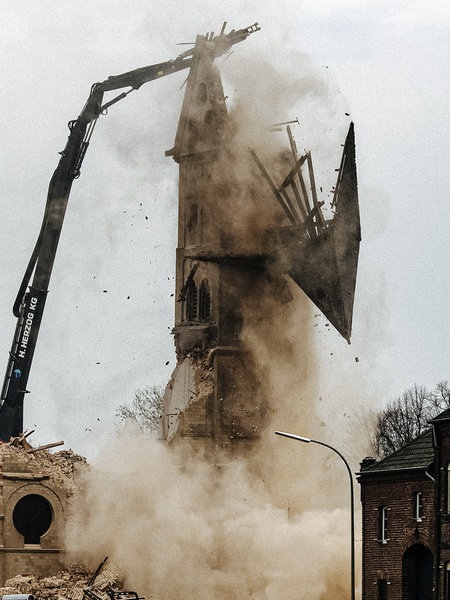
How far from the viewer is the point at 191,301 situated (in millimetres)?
90875

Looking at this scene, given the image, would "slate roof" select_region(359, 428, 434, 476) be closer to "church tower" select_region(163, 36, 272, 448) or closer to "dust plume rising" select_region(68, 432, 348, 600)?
"dust plume rising" select_region(68, 432, 348, 600)

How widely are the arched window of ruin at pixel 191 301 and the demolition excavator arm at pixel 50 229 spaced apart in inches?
286

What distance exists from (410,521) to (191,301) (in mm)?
27636

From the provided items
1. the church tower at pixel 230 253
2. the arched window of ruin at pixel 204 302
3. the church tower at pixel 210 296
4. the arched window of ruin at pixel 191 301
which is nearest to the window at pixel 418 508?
the church tower at pixel 230 253

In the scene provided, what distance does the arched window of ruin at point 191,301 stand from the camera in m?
90.4

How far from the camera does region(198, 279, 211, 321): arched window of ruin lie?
89.8 m

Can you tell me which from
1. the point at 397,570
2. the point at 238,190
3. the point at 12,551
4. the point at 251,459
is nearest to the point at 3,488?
the point at 12,551

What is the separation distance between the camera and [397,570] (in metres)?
65.8

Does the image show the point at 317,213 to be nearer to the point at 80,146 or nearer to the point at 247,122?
the point at 247,122

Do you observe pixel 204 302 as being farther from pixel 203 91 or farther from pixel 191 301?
pixel 203 91

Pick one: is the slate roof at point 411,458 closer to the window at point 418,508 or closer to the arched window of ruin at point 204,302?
the window at point 418,508

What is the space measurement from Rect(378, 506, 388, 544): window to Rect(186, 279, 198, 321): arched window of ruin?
24675 millimetres

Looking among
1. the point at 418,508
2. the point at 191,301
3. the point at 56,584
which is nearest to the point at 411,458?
the point at 418,508

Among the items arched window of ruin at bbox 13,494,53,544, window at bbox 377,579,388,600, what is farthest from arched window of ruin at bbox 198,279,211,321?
window at bbox 377,579,388,600
